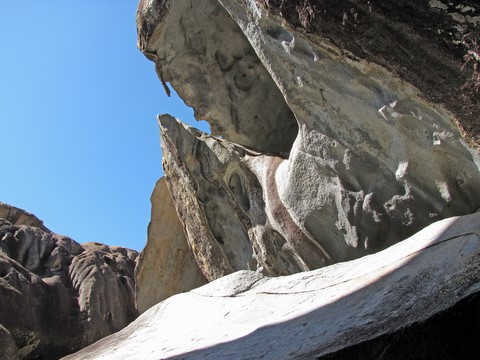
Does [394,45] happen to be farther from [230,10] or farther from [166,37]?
[166,37]

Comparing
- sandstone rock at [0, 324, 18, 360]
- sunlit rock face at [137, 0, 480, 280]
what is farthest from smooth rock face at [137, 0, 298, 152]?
sandstone rock at [0, 324, 18, 360]

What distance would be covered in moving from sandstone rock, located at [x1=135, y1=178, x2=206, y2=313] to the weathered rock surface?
2.37m

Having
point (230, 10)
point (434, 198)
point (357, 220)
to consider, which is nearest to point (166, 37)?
point (230, 10)

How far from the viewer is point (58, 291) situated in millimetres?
10711

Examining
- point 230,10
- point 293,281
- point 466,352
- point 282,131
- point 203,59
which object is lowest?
point 466,352

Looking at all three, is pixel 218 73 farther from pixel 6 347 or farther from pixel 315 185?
pixel 6 347

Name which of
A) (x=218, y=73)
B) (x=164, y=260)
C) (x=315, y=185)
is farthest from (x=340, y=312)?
(x=164, y=260)

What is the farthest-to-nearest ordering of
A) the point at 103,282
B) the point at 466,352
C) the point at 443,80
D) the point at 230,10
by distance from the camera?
the point at 103,282, the point at 230,10, the point at 443,80, the point at 466,352

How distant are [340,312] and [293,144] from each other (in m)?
2.39

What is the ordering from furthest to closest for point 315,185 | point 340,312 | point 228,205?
1. point 228,205
2. point 315,185
3. point 340,312

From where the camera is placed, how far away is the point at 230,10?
14.4 feet

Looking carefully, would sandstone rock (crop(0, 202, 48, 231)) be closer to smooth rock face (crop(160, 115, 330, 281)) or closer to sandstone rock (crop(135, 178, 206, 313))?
sandstone rock (crop(135, 178, 206, 313))

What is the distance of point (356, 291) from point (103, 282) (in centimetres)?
928

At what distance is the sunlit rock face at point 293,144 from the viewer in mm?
3523
